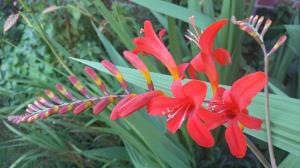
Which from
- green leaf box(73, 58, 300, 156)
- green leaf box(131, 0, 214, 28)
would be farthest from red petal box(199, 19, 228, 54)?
green leaf box(131, 0, 214, 28)

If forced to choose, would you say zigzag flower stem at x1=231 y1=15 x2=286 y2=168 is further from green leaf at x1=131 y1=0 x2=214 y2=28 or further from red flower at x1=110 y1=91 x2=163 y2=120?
green leaf at x1=131 y1=0 x2=214 y2=28

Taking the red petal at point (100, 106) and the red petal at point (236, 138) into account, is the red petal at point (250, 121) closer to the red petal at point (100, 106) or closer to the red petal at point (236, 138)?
the red petal at point (236, 138)

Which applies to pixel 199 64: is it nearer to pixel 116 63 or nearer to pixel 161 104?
pixel 161 104

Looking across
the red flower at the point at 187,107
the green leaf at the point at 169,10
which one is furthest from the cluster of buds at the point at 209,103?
the green leaf at the point at 169,10

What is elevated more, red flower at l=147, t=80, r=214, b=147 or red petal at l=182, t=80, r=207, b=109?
red petal at l=182, t=80, r=207, b=109

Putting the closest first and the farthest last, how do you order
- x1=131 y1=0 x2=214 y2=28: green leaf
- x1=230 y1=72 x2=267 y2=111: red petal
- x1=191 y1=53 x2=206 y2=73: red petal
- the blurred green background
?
x1=230 y1=72 x2=267 y2=111: red petal → x1=191 y1=53 x2=206 y2=73: red petal → x1=131 y1=0 x2=214 y2=28: green leaf → the blurred green background

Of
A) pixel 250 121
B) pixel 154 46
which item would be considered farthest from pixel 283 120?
pixel 154 46
